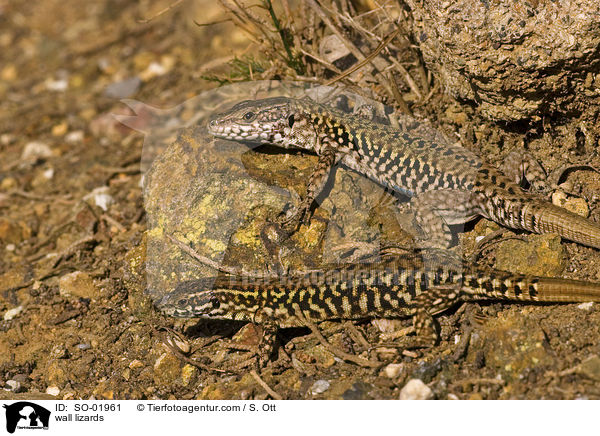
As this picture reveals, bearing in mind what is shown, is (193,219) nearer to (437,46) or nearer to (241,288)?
(241,288)

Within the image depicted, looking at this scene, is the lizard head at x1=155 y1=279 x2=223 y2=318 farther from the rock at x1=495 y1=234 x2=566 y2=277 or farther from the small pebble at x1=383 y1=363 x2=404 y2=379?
the rock at x1=495 y1=234 x2=566 y2=277

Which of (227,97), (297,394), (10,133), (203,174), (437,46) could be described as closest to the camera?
(297,394)

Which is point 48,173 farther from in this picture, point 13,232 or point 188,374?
point 188,374

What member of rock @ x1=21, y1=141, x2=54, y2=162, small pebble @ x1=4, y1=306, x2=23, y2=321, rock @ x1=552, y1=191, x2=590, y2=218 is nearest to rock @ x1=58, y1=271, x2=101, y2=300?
small pebble @ x1=4, y1=306, x2=23, y2=321

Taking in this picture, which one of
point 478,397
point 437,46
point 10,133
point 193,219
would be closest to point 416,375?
point 478,397

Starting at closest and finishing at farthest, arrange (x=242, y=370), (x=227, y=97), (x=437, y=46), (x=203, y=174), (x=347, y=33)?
1. (x=242, y=370)
2. (x=437, y=46)
3. (x=203, y=174)
4. (x=347, y=33)
5. (x=227, y=97)

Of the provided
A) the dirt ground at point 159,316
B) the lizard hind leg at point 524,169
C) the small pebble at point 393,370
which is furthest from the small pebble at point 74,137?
the small pebble at point 393,370
